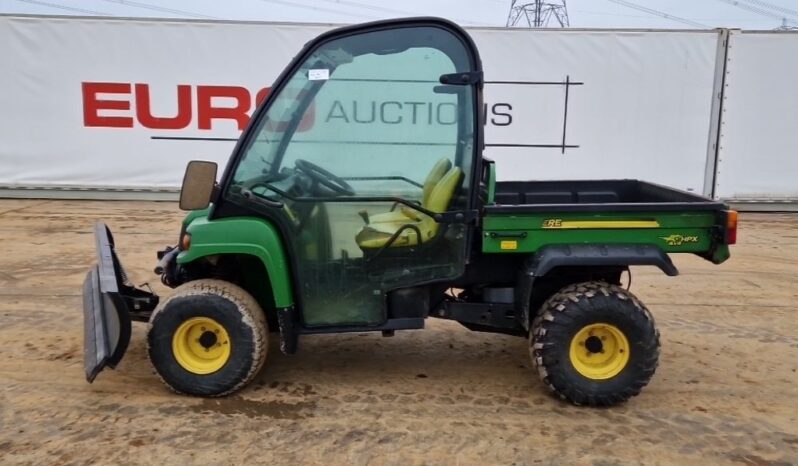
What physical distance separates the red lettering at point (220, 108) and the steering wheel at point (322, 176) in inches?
244

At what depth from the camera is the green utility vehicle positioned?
3256mm

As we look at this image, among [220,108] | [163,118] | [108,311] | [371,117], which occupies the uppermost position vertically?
[220,108]

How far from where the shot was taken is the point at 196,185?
3.15 m

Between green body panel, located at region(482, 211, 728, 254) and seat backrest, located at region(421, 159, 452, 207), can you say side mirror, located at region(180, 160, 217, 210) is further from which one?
green body panel, located at region(482, 211, 728, 254)

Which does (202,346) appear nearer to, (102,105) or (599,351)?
(599,351)

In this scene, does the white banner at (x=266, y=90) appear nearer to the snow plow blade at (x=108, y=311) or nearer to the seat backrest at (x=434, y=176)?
the snow plow blade at (x=108, y=311)

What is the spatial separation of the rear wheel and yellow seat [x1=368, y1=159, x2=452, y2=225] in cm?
79

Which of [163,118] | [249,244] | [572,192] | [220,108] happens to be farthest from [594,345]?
[163,118]

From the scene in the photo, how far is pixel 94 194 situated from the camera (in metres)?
9.49

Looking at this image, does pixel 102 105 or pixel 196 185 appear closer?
pixel 196 185

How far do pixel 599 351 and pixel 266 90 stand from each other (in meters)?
6.87

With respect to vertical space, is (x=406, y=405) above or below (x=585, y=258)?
below

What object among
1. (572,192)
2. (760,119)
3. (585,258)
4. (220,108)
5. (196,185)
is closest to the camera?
(196,185)

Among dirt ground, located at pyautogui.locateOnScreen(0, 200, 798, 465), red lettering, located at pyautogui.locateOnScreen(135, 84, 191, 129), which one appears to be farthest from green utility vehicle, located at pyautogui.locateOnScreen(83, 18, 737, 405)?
red lettering, located at pyautogui.locateOnScreen(135, 84, 191, 129)
